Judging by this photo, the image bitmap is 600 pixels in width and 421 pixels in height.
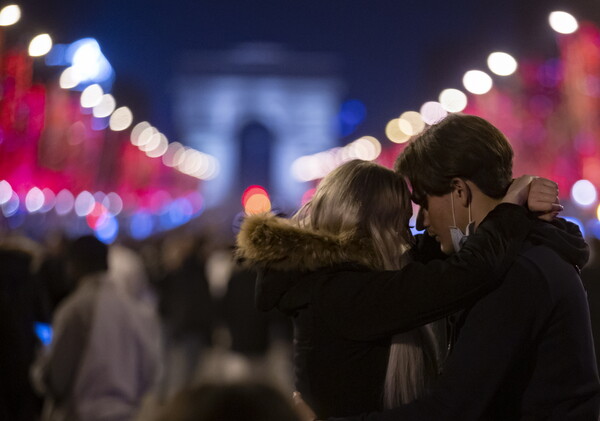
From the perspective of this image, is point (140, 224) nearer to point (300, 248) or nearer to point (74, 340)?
point (74, 340)

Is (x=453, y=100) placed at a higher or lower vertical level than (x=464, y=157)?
→ higher

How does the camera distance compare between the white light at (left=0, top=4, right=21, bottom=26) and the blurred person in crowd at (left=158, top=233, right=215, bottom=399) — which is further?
the white light at (left=0, top=4, right=21, bottom=26)

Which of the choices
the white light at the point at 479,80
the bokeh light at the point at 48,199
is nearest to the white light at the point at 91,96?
the bokeh light at the point at 48,199

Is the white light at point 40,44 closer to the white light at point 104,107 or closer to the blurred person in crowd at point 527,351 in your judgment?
the blurred person in crowd at point 527,351

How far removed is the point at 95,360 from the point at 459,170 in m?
3.96

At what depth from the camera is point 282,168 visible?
414 feet

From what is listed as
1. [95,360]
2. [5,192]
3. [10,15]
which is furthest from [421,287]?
[5,192]

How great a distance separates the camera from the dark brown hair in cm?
412

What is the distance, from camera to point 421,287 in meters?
3.79

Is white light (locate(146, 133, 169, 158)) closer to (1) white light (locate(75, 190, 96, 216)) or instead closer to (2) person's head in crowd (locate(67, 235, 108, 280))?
(1) white light (locate(75, 190, 96, 216))

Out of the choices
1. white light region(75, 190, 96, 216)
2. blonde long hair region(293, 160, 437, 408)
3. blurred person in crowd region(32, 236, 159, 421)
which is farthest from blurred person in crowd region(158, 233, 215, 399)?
white light region(75, 190, 96, 216)

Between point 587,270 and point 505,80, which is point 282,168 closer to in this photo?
point 505,80

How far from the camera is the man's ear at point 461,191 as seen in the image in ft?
13.6

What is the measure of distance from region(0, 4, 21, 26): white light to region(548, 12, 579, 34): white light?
29.5 ft
